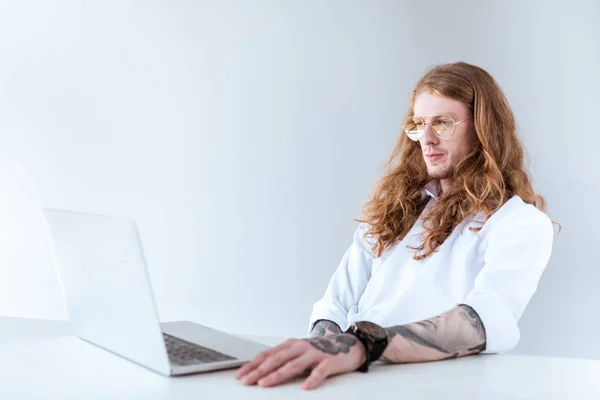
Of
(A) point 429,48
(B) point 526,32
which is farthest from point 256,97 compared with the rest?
(B) point 526,32

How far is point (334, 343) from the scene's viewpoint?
133 centimetres

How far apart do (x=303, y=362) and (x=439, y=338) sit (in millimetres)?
393

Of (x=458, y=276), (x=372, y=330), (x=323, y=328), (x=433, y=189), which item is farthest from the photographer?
(x=433, y=189)

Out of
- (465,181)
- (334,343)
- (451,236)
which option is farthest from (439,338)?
(465,181)

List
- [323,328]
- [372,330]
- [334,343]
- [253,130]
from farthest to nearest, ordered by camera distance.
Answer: [253,130] < [323,328] < [372,330] < [334,343]

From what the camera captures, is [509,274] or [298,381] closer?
[298,381]

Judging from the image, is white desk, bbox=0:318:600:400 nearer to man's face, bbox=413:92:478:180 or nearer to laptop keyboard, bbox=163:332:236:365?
laptop keyboard, bbox=163:332:236:365

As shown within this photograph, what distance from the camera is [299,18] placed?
3.79 m

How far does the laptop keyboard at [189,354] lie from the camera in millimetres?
1339

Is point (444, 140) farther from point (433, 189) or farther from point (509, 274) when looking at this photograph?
point (509, 274)

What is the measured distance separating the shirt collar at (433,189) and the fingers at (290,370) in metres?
1.16

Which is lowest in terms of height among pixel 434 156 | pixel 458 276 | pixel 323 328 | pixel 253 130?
pixel 323 328

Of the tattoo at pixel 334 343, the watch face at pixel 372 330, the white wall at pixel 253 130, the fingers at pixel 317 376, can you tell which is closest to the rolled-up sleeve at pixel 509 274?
the watch face at pixel 372 330

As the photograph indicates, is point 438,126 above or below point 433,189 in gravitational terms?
above
